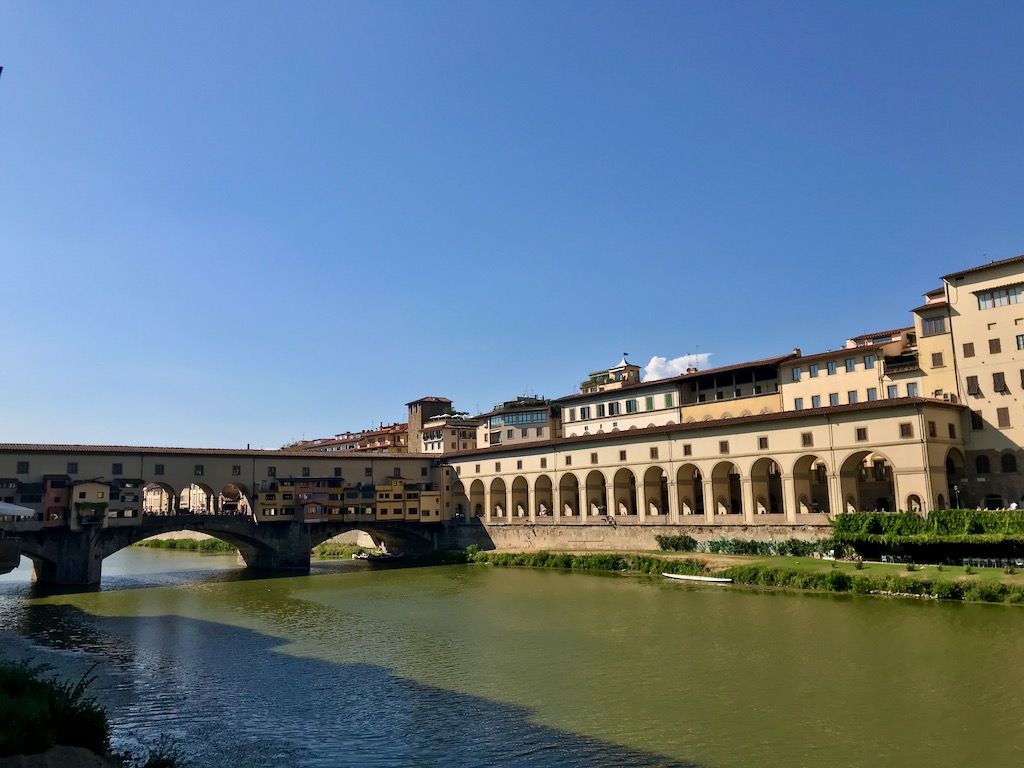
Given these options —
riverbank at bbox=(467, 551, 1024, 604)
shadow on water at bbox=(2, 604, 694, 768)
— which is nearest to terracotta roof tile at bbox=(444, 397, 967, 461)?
riverbank at bbox=(467, 551, 1024, 604)

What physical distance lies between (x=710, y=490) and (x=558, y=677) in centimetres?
3475

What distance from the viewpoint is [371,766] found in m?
17.2

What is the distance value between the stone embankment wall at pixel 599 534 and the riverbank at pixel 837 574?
9.36 ft

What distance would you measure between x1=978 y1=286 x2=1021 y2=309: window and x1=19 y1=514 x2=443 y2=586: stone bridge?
166 feet

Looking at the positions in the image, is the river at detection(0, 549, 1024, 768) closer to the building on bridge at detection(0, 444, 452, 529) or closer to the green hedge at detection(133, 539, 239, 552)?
the building on bridge at detection(0, 444, 452, 529)

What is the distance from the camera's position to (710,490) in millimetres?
57062

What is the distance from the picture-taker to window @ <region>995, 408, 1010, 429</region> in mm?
47447

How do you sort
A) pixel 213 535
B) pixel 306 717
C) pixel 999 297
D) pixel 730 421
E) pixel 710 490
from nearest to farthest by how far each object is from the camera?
1. pixel 306 717
2. pixel 999 297
3. pixel 730 421
4. pixel 710 490
5. pixel 213 535

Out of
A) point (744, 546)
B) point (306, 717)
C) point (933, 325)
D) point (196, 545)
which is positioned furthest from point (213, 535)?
point (933, 325)

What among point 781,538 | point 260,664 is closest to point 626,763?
point 260,664

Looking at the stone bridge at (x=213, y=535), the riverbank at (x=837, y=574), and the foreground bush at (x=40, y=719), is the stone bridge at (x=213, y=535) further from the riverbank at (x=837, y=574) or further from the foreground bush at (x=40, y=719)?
the foreground bush at (x=40, y=719)

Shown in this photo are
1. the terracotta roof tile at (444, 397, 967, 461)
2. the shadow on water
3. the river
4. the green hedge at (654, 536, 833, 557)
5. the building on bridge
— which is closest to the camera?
the shadow on water

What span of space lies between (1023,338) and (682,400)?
29.2 metres

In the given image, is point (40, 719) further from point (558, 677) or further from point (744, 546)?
point (744, 546)
